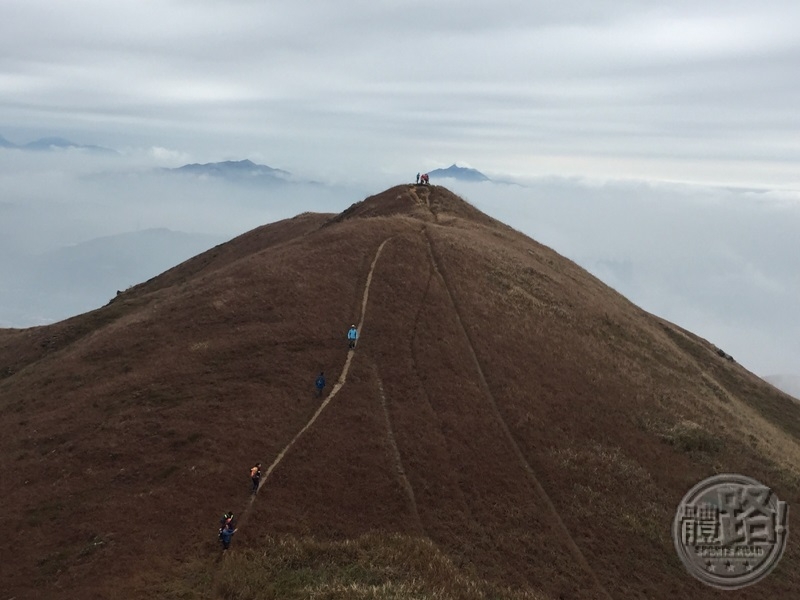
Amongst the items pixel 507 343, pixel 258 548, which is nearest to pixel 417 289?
pixel 507 343

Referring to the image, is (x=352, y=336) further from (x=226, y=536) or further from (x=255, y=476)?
(x=226, y=536)

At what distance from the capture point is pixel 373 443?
1330 inches

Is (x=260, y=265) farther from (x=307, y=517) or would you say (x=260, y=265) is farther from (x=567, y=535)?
(x=567, y=535)

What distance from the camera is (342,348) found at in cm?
4172

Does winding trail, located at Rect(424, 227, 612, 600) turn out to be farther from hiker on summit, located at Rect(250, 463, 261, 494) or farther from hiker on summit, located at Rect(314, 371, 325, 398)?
hiker on summit, located at Rect(250, 463, 261, 494)

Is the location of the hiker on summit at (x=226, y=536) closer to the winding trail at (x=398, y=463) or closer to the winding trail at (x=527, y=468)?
the winding trail at (x=398, y=463)

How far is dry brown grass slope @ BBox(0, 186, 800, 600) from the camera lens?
26547mm

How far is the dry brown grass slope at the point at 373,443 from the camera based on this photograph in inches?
1045

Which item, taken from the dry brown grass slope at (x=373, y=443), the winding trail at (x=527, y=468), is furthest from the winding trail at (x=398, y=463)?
the winding trail at (x=527, y=468)

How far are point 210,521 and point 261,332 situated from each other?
17.2 m

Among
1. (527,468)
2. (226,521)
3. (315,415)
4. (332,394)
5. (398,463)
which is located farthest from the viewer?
(332,394)
